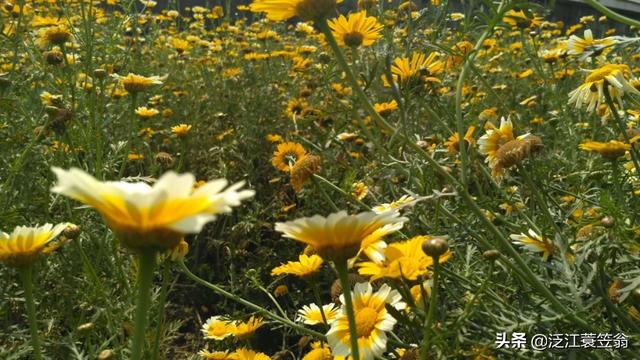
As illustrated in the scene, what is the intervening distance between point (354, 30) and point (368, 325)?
0.86 metres

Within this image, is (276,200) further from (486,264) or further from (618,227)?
(618,227)

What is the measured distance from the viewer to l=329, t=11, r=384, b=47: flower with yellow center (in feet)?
5.34

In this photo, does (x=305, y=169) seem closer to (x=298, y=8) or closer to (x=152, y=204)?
(x=298, y=8)

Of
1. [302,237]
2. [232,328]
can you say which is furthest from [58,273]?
[302,237]

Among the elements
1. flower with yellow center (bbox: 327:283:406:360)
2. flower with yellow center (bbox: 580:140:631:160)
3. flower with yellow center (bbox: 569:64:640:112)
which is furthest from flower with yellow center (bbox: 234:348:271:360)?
flower with yellow center (bbox: 569:64:640:112)

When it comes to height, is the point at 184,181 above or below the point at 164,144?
above

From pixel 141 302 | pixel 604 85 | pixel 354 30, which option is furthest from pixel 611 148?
pixel 141 302

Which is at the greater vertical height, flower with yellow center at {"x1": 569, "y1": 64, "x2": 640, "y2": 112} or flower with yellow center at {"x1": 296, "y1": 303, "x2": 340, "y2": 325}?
flower with yellow center at {"x1": 569, "y1": 64, "x2": 640, "y2": 112}

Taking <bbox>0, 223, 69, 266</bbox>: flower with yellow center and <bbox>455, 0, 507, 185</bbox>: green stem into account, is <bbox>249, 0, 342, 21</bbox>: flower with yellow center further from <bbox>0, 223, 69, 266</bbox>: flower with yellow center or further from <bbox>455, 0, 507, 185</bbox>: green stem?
<bbox>0, 223, 69, 266</bbox>: flower with yellow center

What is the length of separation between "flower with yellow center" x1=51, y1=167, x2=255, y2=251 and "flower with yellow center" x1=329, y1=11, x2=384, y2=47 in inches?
42.5

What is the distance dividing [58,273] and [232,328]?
0.81 metres

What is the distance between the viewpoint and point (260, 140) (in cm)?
374

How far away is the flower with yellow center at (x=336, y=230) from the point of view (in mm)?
823

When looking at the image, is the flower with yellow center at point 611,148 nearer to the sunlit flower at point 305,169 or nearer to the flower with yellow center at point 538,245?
the flower with yellow center at point 538,245
